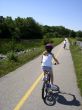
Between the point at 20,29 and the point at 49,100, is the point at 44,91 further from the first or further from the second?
the point at 20,29

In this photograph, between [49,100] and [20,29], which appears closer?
[49,100]

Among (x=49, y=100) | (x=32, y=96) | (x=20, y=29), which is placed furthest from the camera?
(x=20, y=29)

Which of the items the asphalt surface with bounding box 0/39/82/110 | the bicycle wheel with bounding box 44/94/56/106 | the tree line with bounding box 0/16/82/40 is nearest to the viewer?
the asphalt surface with bounding box 0/39/82/110

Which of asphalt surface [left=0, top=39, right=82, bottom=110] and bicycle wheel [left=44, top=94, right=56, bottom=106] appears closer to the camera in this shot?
asphalt surface [left=0, top=39, right=82, bottom=110]

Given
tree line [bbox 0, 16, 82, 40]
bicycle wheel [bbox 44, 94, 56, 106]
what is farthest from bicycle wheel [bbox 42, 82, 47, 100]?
tree line [bbox 0, 16, 82, 40]

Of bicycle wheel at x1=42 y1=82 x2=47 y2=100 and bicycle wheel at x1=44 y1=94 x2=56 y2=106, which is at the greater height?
bicycle wheel at x1=42 y1=82 x2=47 y2=100

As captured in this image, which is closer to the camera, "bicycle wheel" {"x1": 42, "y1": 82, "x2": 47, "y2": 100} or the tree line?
"bicycle wheel" {"x1": 42, "y1": 82, "x2": 47, "y2": 100}

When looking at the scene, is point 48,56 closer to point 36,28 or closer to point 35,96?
point 35,96

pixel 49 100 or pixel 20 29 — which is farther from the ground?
pixel 49 100

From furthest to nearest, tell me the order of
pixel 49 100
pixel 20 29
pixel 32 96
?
pixel 20 29 → pixel 32 96 → pixel 49 100

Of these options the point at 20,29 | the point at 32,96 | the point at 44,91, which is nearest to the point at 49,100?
the point at 44,91

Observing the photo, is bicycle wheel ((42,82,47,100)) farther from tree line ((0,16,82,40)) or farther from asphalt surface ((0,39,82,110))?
tree line ((0,16,82,40))

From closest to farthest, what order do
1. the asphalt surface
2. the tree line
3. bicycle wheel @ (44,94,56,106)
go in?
the asphalt surface, bicycle wheel @ (44,94,56,106), the tree line

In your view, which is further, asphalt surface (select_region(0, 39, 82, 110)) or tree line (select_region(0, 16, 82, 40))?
tree line (select_region(0, 16, 82, 40))
